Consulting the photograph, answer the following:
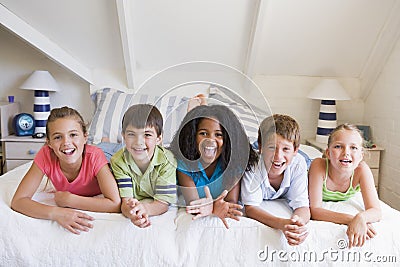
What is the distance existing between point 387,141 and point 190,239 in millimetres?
1927

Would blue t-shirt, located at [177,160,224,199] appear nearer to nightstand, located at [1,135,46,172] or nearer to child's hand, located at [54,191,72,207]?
child's hand, located at [54,191,72,207]

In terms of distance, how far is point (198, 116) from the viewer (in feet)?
4.09

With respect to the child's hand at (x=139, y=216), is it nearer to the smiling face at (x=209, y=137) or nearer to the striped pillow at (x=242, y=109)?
the smiling face at (x=209, y=137)

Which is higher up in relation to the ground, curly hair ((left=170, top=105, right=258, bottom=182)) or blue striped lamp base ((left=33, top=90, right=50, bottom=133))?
blue striped lamp base ((left=33, top=90, right=50, bottom=133))

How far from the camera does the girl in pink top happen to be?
1.23 meters

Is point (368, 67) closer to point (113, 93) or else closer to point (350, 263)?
point (113, 93)

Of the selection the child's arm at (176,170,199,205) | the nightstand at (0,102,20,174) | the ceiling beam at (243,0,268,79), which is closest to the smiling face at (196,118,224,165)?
the child's arm at (176,170,199,205)

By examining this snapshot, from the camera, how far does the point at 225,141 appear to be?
4.06 feet

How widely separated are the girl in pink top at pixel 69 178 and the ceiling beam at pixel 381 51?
2.00 m

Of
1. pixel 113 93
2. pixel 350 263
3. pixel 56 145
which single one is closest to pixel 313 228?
pixel 350 263

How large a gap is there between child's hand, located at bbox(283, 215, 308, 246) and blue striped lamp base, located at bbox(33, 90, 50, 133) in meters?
2.23

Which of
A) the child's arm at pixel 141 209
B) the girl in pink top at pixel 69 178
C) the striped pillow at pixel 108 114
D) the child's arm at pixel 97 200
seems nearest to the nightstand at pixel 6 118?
the striped pillow at pixel 108 114

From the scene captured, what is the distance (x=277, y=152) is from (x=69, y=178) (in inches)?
28.3

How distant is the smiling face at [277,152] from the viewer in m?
→ 1.28
